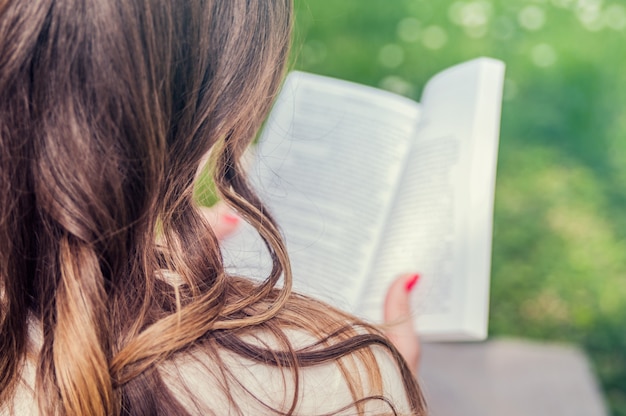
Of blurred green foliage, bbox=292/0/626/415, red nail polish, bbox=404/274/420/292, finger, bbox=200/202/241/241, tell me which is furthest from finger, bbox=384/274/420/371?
blurred green foliage, bbox=292/0/626/415

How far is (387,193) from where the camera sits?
1.19 metres

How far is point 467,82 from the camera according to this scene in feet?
3.82

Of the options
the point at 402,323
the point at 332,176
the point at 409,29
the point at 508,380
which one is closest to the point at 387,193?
the point at 332,176

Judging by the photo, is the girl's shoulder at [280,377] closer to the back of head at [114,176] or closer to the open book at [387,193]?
the back of head at [114,176]

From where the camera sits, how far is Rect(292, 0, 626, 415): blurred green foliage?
5.95ft

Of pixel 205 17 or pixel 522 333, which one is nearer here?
pixel 205 17

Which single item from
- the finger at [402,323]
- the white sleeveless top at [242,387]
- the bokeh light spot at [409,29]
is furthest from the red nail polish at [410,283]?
the bokeh light spot at [409,29]

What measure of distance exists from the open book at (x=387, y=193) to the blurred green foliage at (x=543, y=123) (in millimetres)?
583

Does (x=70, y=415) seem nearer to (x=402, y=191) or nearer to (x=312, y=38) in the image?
(x=402, y=191)

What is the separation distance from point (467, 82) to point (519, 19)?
1.20 metres

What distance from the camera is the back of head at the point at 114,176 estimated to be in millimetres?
595

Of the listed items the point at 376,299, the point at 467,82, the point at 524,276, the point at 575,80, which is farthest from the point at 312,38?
the point at 376,299

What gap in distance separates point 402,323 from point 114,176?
1.75 ft

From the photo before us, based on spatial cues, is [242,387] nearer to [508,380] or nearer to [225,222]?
[225,222]
